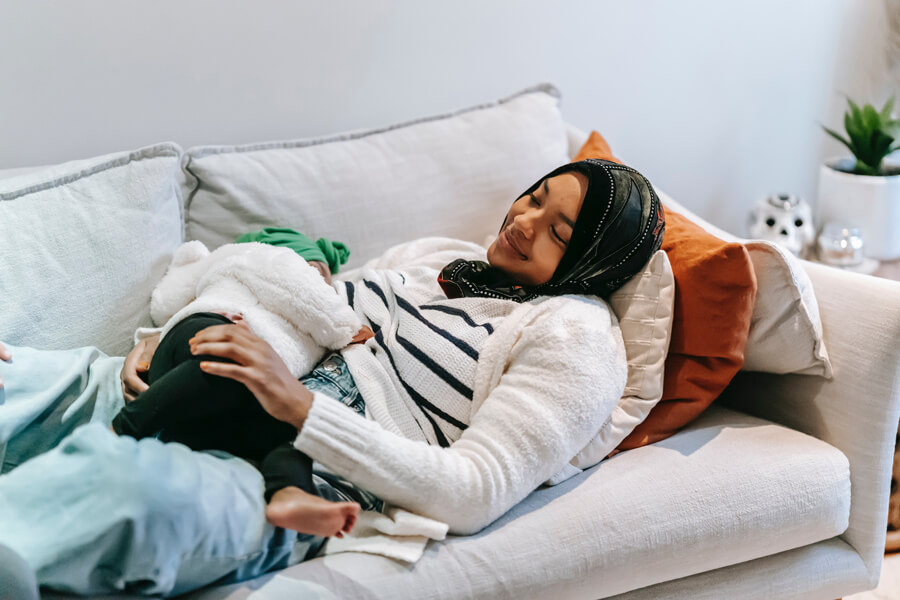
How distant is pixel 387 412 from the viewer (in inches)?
47.8

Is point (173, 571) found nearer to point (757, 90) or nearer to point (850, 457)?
point (850, 457)

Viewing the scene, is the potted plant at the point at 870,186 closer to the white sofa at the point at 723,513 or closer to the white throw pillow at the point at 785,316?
the white sofa at the point at 723,513

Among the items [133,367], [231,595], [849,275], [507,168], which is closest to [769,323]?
[849,275]

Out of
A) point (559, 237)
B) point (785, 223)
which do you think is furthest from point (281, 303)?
point (785, 223)

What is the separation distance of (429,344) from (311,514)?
393 mm

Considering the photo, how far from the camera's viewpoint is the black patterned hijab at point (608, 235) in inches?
49.5

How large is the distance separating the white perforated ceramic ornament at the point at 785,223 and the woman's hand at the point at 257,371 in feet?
5.46

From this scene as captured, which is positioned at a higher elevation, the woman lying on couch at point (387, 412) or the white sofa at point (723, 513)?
the woman lying on couch at point (387, 412)

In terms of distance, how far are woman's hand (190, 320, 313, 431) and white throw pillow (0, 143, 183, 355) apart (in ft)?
1.29

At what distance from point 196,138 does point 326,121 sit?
320 millimetres

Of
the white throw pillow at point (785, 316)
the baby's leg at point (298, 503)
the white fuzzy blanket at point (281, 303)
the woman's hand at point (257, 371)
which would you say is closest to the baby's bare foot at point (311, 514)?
the baby's leg at point (298, 503)

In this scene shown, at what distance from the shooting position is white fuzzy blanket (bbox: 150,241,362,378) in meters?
1.20

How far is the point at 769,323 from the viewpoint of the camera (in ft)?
4.19

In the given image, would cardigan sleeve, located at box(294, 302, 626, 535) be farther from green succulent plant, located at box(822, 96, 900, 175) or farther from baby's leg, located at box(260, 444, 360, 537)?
green succulent plant, located at box(822, 96, 900, 175)
